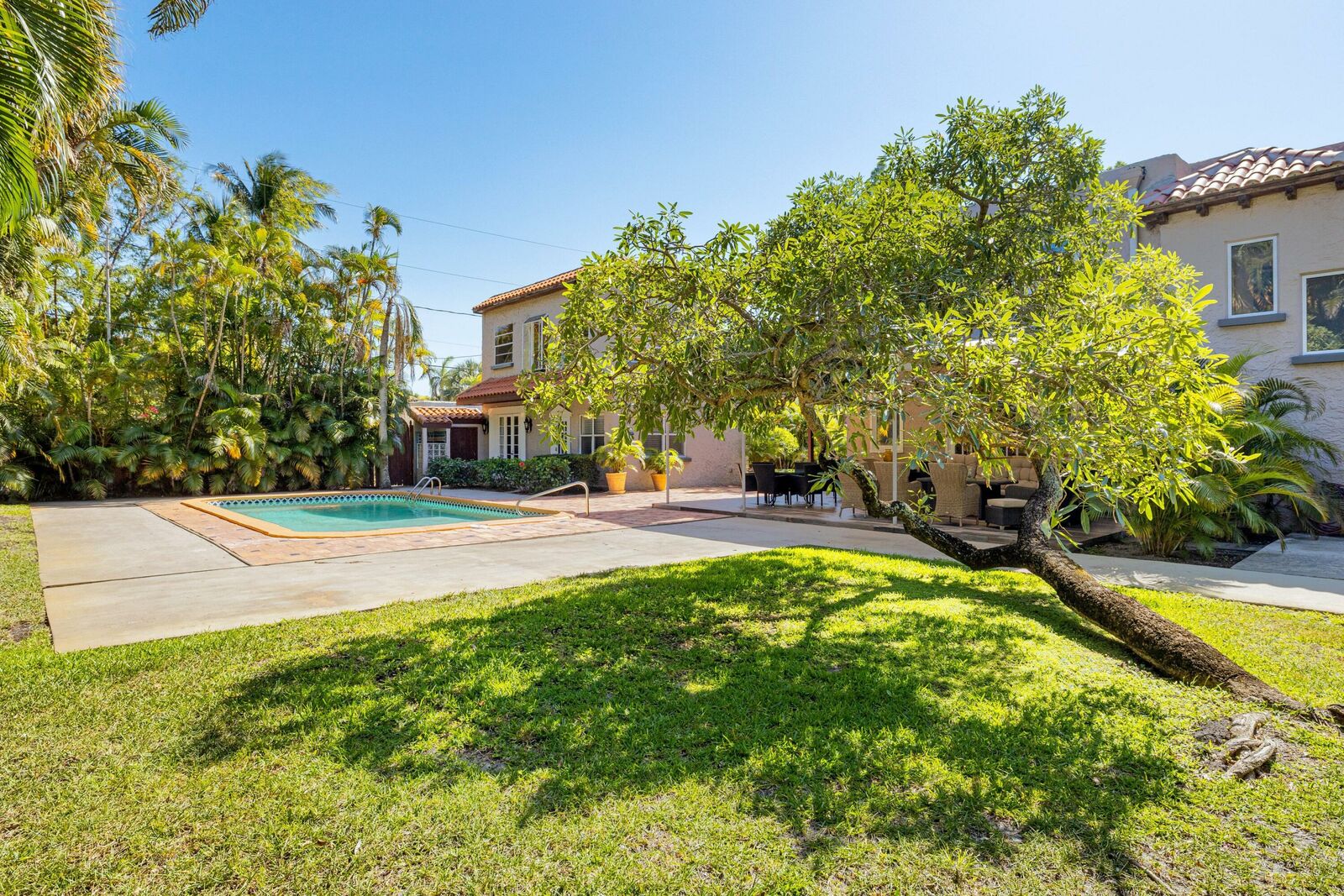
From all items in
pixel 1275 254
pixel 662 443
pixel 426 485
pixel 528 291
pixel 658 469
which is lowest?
pixel 426 485

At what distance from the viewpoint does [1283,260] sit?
441 inches

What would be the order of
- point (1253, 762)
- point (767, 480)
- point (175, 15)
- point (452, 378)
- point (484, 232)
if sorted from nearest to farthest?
point (1253, 762), point (175, 15), point (767, 480), point (484, 232), point (452, 378)

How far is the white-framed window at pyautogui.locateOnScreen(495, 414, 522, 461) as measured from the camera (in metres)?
23.7

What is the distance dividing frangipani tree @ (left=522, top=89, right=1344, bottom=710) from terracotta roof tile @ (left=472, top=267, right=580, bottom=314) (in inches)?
605

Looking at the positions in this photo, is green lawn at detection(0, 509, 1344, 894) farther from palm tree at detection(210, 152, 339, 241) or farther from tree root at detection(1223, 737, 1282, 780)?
palm tree at detection(210, 152, 339, 241)

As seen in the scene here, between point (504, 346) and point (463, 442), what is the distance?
5.95m

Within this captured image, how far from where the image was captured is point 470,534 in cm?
1122

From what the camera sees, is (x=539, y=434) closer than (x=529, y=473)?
Yes

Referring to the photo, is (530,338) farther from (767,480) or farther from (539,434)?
(767,480)

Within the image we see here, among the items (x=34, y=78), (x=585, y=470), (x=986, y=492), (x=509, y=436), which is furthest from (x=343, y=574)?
(x=509, y=436)

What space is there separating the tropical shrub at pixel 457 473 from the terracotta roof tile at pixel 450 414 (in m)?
3.52

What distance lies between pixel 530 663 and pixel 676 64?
1333 cm

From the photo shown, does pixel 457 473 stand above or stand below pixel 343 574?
above

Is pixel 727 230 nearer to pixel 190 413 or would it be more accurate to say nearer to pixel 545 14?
pixel 545 14
